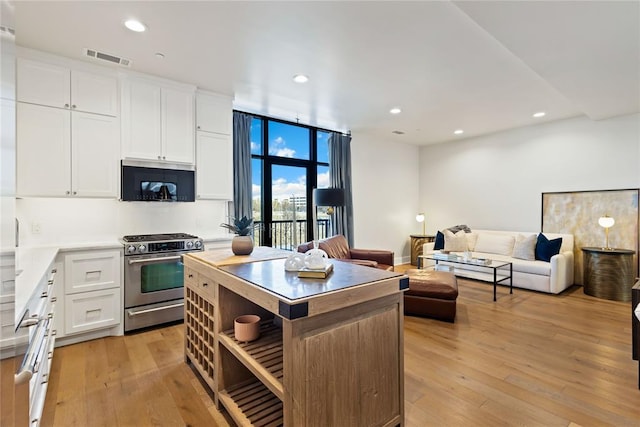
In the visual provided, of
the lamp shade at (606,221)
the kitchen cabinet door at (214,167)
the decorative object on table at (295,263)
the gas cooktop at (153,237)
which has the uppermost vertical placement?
the kitchen cabinet door at (214,167)

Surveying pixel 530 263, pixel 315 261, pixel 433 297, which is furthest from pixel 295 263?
pixel 530 263

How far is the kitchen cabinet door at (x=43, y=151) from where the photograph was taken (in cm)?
269

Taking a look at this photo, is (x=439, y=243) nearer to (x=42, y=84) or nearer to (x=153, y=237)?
(x=153, y=237)

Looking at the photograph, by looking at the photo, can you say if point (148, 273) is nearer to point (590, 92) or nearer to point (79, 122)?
point (79, 122)

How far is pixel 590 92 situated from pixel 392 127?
273 centimetres

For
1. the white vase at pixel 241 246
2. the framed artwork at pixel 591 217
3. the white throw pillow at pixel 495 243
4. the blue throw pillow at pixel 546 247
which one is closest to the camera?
the white vase at pixel 241 246

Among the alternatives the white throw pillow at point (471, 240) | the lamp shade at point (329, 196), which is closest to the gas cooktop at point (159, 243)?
the lamp shade at point (329, 196)

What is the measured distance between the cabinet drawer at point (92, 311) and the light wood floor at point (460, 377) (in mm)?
175

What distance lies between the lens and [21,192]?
2691 millimetres

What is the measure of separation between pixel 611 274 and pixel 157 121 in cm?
615

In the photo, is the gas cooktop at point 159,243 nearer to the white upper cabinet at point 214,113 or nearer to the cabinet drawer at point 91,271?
the cabinet drawer at point 91,271

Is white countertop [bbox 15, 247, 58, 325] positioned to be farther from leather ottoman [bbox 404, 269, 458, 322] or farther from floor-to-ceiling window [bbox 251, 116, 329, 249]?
leather ottoman [bbox 404, 269, 458, 322]

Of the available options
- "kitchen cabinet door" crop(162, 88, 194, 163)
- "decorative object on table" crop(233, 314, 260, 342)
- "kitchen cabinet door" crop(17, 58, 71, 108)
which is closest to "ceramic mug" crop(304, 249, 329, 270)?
"decorative object on table" crop(233, 314, 260, 342)

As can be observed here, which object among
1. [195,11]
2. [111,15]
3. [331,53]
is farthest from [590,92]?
[111,15]
